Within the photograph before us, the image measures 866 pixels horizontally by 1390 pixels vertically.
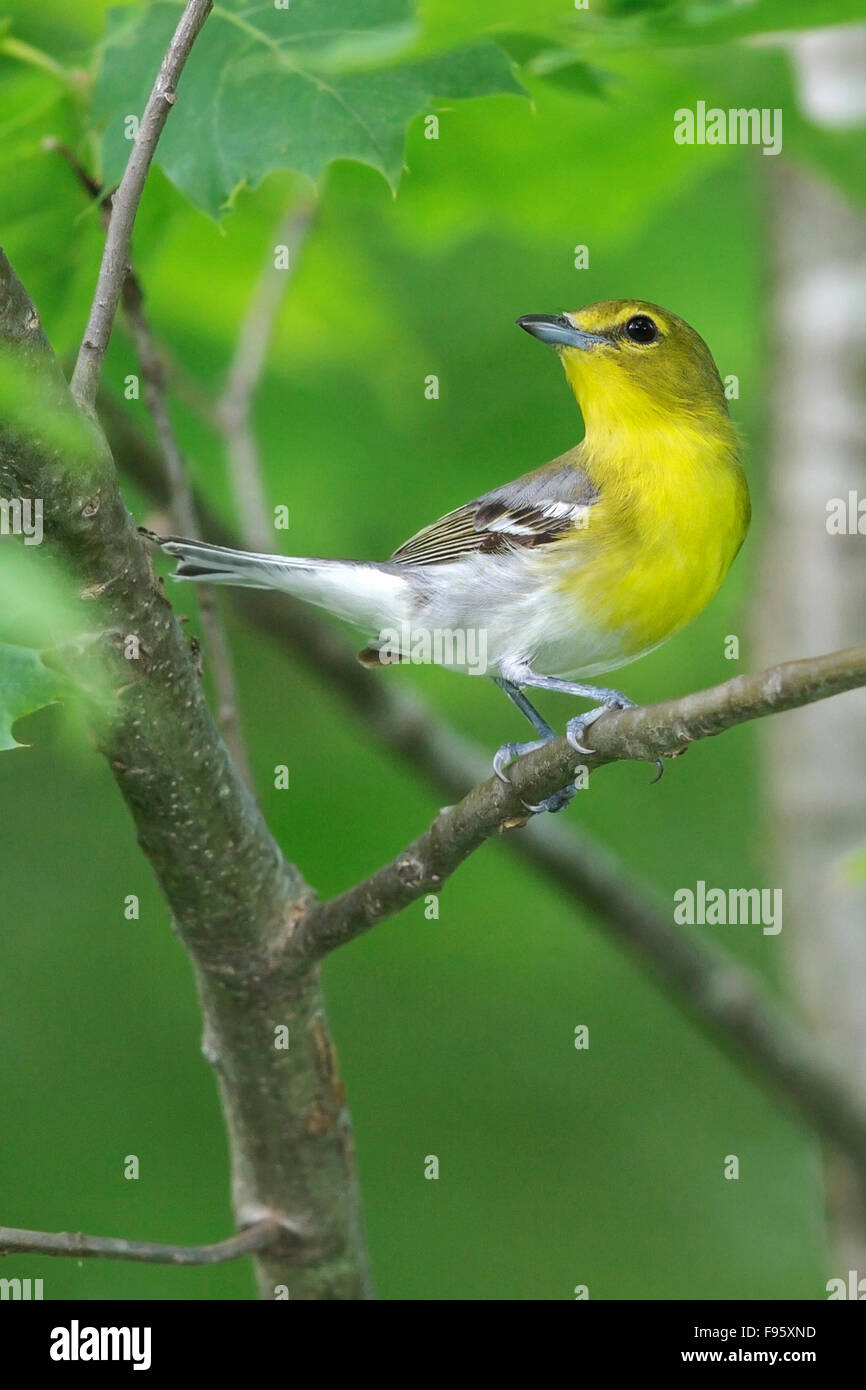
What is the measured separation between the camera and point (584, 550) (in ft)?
12.8

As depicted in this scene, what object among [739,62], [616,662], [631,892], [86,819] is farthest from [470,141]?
[86,819]

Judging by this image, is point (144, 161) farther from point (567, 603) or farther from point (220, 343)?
point (220, 343)

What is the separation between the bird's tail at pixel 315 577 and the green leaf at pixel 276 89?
887 mm

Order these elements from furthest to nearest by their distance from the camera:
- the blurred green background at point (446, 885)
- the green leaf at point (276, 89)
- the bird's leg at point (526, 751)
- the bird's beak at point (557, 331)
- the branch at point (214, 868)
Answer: the blurred green background at point (446, 885) < the bird's beak at point (557, 331) < the green leaf at point (276, 89) < the bird's leg at point (526, 751) < the branch at point (214, 868)

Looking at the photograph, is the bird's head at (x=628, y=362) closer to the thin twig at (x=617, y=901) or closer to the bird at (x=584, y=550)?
the bird at (x=584, y=550)

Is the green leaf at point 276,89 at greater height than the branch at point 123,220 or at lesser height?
greater

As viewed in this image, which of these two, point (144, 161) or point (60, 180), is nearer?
point (144, 161)

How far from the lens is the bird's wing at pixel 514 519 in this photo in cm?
401

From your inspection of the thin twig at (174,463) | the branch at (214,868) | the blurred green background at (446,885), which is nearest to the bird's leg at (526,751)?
the branch at (214,868)

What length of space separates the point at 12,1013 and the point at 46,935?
1.25ft

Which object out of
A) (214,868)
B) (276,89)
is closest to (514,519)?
(276,89)

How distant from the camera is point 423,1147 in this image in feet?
22.2

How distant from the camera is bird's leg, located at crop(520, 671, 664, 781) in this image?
102 inches

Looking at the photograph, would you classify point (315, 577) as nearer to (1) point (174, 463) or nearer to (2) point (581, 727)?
(1) point (174, 463)
